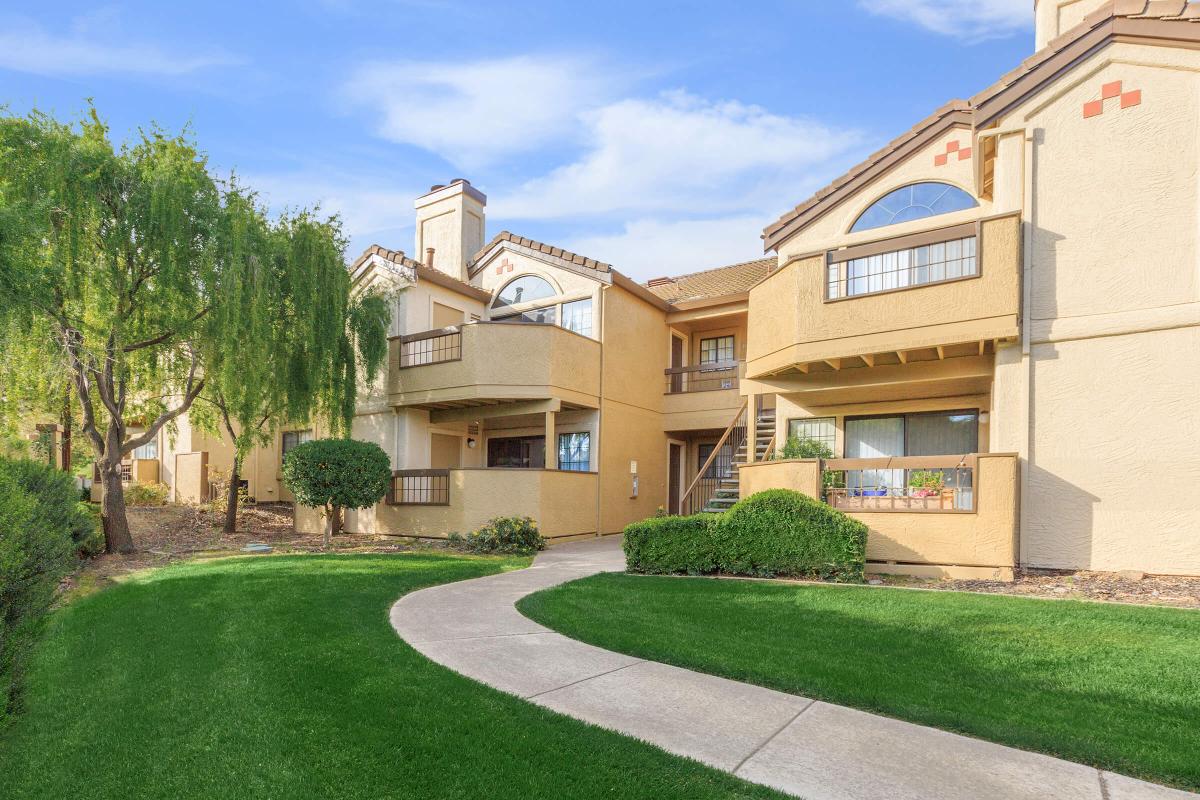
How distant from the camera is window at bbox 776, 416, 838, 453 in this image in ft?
47.4

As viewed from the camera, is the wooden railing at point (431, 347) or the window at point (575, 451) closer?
the wooden railing at point (431, 347)

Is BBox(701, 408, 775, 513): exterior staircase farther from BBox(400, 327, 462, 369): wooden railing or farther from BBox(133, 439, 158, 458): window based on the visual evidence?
BBox(133, 439, 158, 458): window

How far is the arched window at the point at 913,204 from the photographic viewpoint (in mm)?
12766

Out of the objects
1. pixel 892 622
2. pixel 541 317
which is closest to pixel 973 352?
pixel 892 622

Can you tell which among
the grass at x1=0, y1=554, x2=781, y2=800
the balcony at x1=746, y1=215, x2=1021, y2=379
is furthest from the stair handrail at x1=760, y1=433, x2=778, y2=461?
the grass at x1=0, y1=554, x2=781, y2=800

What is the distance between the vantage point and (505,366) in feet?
54.1

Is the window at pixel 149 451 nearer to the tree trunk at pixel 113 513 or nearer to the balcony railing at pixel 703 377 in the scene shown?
the tree trunk at pixel 113 513

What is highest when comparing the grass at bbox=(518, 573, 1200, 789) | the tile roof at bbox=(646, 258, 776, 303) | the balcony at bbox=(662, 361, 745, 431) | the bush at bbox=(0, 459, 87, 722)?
the tile roof at bbox=(646, 258, 776, 303)

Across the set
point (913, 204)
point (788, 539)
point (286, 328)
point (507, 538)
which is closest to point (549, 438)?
point (507, 538)

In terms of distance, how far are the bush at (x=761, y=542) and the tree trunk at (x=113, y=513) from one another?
10713 millimetres

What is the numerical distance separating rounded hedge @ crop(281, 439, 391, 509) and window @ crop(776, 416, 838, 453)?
9.03 m

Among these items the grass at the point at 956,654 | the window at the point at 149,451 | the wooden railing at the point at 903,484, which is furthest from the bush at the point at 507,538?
the window at the point at 149,451

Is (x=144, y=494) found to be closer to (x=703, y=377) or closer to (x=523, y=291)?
(x=523, y=291)

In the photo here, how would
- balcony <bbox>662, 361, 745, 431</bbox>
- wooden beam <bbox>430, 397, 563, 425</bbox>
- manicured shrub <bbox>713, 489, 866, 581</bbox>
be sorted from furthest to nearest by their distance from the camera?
balcony <bbox>662, 361, 745, 431</bbox>
wooden beam <bbox>430, 397, 563, 425</bbox>
manicured shrub <bbox>713, 489, 866, 581</bbox>
